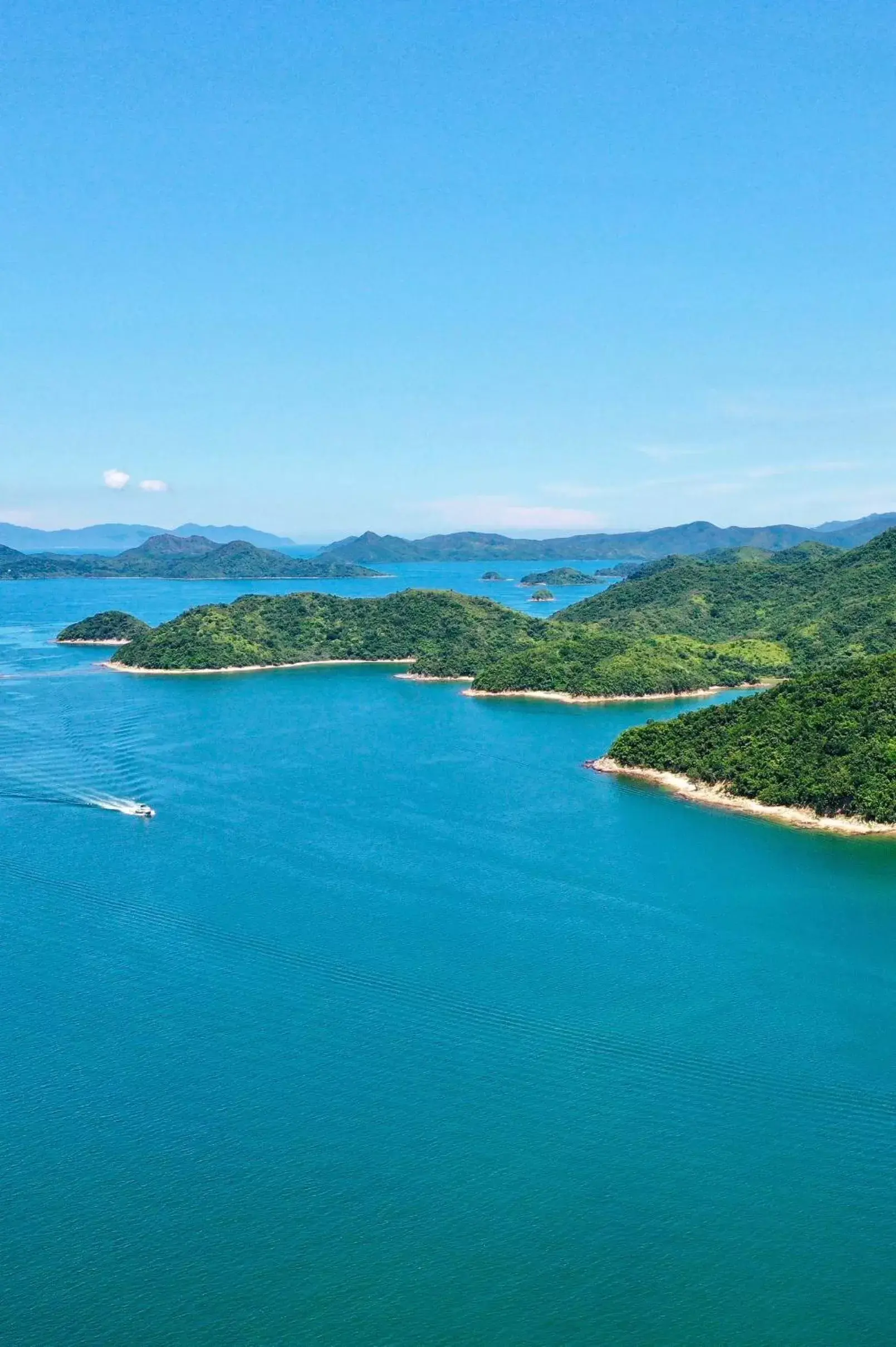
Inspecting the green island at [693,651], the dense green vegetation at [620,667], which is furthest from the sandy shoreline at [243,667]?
the dense green vegetation at [620,667]

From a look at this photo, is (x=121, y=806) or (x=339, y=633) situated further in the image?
(x=339, y=633)

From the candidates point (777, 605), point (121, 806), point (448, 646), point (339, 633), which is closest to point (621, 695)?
point (448, 646)

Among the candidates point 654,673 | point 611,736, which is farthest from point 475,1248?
point 654,673

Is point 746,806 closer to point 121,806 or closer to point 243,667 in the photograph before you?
point 121,806

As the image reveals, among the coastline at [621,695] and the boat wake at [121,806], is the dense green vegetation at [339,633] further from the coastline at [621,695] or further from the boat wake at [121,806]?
the boat wake at [121,806]

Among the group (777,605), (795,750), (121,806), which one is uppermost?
(777,605)

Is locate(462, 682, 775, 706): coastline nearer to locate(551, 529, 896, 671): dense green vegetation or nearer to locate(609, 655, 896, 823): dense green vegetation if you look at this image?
locate(551, 529, 896, 671): dense green vegetation
